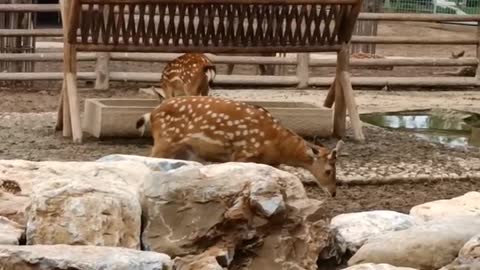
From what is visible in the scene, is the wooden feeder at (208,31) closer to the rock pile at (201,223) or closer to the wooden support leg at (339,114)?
the wooden support leg at (339,114)

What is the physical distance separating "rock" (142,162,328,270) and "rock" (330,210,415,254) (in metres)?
0.22

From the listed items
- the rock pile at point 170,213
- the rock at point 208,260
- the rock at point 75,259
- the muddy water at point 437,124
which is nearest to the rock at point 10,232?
the rock pile at point 170,213

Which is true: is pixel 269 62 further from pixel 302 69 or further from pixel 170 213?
pixel 170 213

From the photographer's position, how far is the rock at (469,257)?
5.09m

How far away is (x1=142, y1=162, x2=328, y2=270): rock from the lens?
18.1 ft

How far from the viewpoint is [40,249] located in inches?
195

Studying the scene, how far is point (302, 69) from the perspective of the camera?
15070 mm

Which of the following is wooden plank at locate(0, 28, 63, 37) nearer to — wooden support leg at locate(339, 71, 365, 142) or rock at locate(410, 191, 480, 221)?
wooden support leg at locate(339, 71, 365, 142)

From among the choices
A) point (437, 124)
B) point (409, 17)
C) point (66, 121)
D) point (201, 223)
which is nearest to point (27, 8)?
point (66, 121)

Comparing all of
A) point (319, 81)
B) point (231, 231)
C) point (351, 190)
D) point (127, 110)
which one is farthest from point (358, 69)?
point (231, 231)

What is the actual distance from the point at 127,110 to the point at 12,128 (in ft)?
4.62

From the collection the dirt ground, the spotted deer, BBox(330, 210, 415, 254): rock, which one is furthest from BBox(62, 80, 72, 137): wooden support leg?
BBox(330, 210, 415, 254): rock

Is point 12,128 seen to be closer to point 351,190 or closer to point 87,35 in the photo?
point 87,35

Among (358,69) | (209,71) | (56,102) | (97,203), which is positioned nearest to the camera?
(97,203)
